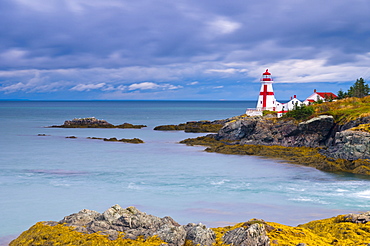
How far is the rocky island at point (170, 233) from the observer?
9984 millimetres

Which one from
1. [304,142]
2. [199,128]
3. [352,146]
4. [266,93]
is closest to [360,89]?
[266,93]

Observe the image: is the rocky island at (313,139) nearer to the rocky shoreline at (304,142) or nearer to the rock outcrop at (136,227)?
the rocky shoreline at (304,142)

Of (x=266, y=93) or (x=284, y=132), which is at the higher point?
(x=266, y=93)

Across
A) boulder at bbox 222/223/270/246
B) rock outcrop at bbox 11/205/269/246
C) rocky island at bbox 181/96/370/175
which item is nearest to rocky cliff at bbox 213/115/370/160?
rocky island at bbox 181/96/370/175

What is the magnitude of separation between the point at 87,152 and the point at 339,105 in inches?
1231

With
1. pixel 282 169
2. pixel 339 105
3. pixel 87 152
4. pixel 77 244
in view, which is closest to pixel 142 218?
pixel 77 244

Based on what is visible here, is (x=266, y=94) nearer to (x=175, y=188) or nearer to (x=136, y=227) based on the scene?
(x=175, y=188)

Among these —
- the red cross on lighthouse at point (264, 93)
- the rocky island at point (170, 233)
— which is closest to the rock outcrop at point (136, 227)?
the rocky island at point (170, 233)

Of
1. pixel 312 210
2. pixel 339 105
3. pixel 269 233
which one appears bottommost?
pixel 312 210

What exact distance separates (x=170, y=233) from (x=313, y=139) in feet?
107

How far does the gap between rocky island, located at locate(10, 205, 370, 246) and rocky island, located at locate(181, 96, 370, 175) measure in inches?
697

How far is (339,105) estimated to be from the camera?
4738cm

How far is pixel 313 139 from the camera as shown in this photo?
3953cm

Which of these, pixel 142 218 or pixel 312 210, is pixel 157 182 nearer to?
pixel 312 210
